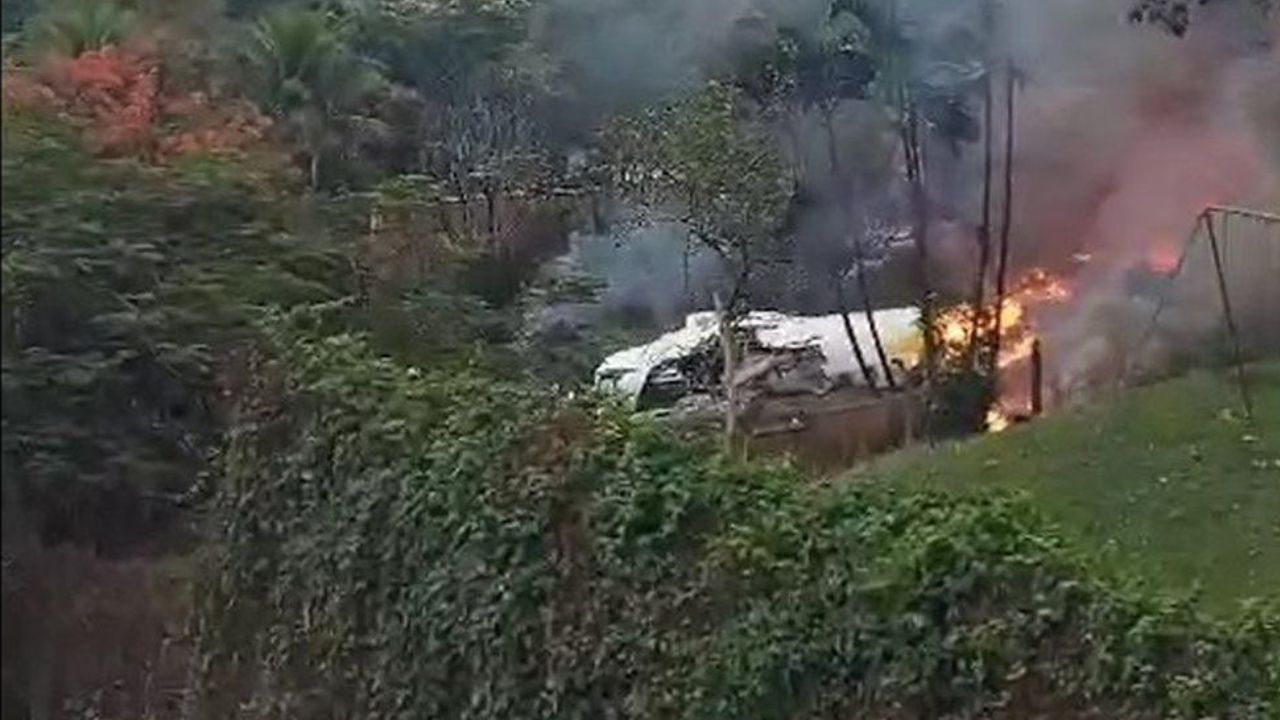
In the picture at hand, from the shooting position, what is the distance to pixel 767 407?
31.1 feet

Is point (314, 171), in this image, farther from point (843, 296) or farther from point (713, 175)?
point (843, 296)

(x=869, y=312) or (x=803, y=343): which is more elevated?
(x=869, y=312)

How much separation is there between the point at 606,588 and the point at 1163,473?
4.05 metres

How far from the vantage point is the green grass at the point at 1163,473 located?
661 centimetres

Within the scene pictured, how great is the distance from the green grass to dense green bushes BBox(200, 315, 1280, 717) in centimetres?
183

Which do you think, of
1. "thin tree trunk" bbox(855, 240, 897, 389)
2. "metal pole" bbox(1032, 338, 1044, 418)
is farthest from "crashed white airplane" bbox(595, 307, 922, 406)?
"metal pole" bbox(1032, 338, 1044, 418)

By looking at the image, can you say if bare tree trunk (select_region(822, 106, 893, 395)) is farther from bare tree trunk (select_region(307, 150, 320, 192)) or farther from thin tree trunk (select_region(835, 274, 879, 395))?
bare tree trunk (select_region(307, 150, 320, 192))

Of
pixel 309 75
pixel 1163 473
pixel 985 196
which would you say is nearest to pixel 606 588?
pixel 1163 473

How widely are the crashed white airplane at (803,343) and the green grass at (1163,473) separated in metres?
1.09

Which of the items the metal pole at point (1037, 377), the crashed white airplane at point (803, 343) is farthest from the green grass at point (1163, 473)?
the crashed white airplane at point (803, 343)

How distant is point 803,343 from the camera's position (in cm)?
1069

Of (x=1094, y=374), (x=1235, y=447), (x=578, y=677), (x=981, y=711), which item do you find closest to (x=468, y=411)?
(x=578, y=677)

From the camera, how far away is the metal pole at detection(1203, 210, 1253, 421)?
319 inches

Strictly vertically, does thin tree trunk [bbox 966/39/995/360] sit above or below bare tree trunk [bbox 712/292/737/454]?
above
